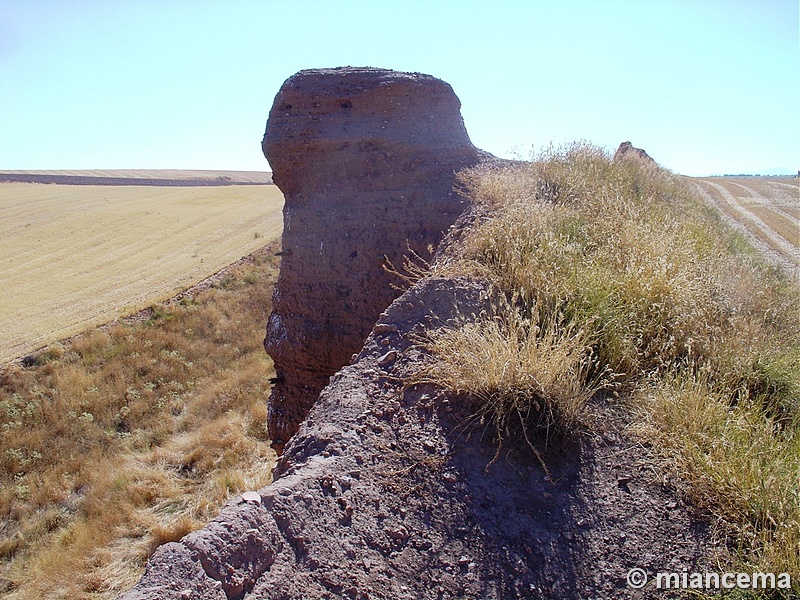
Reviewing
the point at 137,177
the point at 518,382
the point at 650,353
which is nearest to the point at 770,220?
the point at 650,353

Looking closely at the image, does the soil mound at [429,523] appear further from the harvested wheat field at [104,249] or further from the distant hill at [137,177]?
the distant hill at [137,177]

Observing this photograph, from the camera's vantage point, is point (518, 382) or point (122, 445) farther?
point (122, 445)

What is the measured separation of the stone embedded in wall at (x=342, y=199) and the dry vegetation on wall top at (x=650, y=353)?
1.52m

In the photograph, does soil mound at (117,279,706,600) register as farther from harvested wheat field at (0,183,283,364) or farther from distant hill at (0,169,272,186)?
distant hill at (0,169,272,186)

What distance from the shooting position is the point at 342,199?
7.84 m

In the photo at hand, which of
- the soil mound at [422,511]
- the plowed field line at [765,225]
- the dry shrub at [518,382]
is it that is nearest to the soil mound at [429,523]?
the soil mound at [422,511]

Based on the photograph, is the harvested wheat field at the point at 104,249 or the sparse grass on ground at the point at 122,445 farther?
the harvested wheat field at the point at 104,249

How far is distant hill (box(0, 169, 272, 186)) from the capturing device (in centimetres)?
6431

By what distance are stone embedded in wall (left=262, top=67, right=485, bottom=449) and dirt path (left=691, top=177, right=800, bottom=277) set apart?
597cm

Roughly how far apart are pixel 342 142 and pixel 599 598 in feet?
21.6

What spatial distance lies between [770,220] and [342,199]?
13.7m

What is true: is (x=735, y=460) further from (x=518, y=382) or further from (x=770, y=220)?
(x=770, y=220)

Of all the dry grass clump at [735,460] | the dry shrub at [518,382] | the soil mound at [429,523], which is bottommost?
the soil mound at [429,523]

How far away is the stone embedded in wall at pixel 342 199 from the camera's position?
24.4 feet
